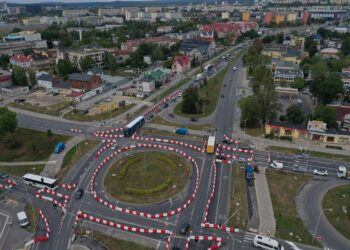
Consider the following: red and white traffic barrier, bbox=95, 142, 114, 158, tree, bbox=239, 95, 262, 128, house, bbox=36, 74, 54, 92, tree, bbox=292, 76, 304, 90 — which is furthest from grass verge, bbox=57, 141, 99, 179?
tree, bbox=292, 76, 304, 90

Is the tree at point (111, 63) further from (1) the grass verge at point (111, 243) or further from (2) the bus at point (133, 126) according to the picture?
(1) the grass verge at point (111, 243)

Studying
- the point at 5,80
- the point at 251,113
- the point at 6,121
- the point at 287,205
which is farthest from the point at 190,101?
the point at 5,80

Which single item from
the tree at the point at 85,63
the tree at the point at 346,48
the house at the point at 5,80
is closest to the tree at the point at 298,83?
the tree at the point at 346,48

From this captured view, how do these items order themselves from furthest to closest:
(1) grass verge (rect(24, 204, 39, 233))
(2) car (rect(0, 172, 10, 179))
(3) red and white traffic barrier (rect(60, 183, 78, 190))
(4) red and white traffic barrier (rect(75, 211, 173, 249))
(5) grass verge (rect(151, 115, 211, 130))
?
1. (5) grass verge (rect(151, 115, 211, 130))
2. (2) car (rect(0, 172, 10, 179))
3. (3) red and white traffic barrier (rect(60, 183, 78, 190))
4. (1) grass verge (rect(24, 204, 39, 233))
5. (4) red and white traffic barrier (rect(75, 211, 173, 249))

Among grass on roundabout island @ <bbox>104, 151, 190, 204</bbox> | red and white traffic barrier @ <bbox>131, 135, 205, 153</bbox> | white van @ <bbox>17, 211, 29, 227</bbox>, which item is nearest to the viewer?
white van @ <bbox>17, 211, 29, 227</bbox>

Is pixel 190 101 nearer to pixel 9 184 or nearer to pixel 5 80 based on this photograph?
pixel 9 184

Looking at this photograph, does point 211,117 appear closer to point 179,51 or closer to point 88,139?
point 88,139

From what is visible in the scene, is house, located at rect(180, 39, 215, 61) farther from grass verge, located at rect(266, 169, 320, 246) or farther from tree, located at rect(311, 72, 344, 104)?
grass verge, located at rect(266, 169, 320, 246)
